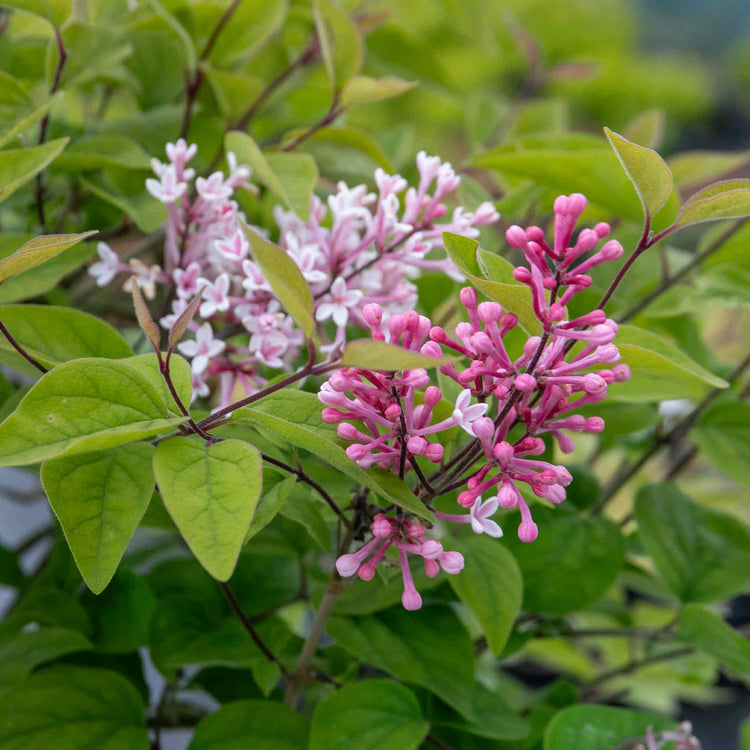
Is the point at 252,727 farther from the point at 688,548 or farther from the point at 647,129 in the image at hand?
the point at 647,129

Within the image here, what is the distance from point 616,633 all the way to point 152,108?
19.8 inches

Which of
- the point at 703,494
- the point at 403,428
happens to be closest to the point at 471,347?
the point at 403,428

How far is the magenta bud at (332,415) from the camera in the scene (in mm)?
305

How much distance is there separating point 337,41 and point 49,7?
0.16 m

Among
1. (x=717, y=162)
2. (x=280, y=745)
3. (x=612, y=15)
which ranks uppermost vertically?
(x=717, y=162)

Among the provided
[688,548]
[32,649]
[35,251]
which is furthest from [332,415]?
[688,548]

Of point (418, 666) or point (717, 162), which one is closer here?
point (418, 666)

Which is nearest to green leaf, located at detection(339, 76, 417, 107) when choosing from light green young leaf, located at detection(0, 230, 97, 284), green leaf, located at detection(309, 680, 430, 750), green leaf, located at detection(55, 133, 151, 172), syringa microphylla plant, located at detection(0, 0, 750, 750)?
syringa microphylla plant, located at detection(0, 0, 750, 750)

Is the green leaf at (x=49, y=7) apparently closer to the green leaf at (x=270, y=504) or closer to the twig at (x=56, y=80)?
the twig at (x=56, y=80)

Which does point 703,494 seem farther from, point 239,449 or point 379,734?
point 239,449

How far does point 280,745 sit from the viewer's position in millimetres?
417

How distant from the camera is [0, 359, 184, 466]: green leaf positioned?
0.27 m

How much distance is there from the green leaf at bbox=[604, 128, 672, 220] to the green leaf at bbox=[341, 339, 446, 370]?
12 cm

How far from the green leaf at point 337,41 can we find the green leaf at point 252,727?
358 millimetres
